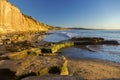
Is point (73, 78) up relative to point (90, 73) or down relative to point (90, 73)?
up

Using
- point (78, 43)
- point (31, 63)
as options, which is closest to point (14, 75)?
point (31, 63)

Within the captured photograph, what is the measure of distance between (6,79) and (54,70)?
1.82 meters

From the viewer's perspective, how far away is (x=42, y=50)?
16438 millimetres

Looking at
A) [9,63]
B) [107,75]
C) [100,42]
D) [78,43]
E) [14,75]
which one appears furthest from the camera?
[100,42]

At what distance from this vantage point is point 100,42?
34.4 metres

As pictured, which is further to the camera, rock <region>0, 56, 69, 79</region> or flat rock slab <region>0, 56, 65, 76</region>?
flat rock slab <region>0, 56, 65, 76</region>

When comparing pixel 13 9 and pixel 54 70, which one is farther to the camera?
pixel 13 9

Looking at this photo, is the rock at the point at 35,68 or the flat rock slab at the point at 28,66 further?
the flat rock slab at the point at 28,66

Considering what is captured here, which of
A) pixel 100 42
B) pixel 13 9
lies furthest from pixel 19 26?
pixel 100 42

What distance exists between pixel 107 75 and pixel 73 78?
4777 mm

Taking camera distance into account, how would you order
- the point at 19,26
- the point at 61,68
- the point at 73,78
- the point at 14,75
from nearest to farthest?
the point at 73,78 → the point at 14,75 → the point at 61,68 → the point at 19,26

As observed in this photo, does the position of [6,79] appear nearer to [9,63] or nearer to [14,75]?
[14,75]

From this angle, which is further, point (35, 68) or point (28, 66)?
point (28, 66)

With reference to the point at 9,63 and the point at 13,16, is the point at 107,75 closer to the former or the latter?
the point at 9,63
